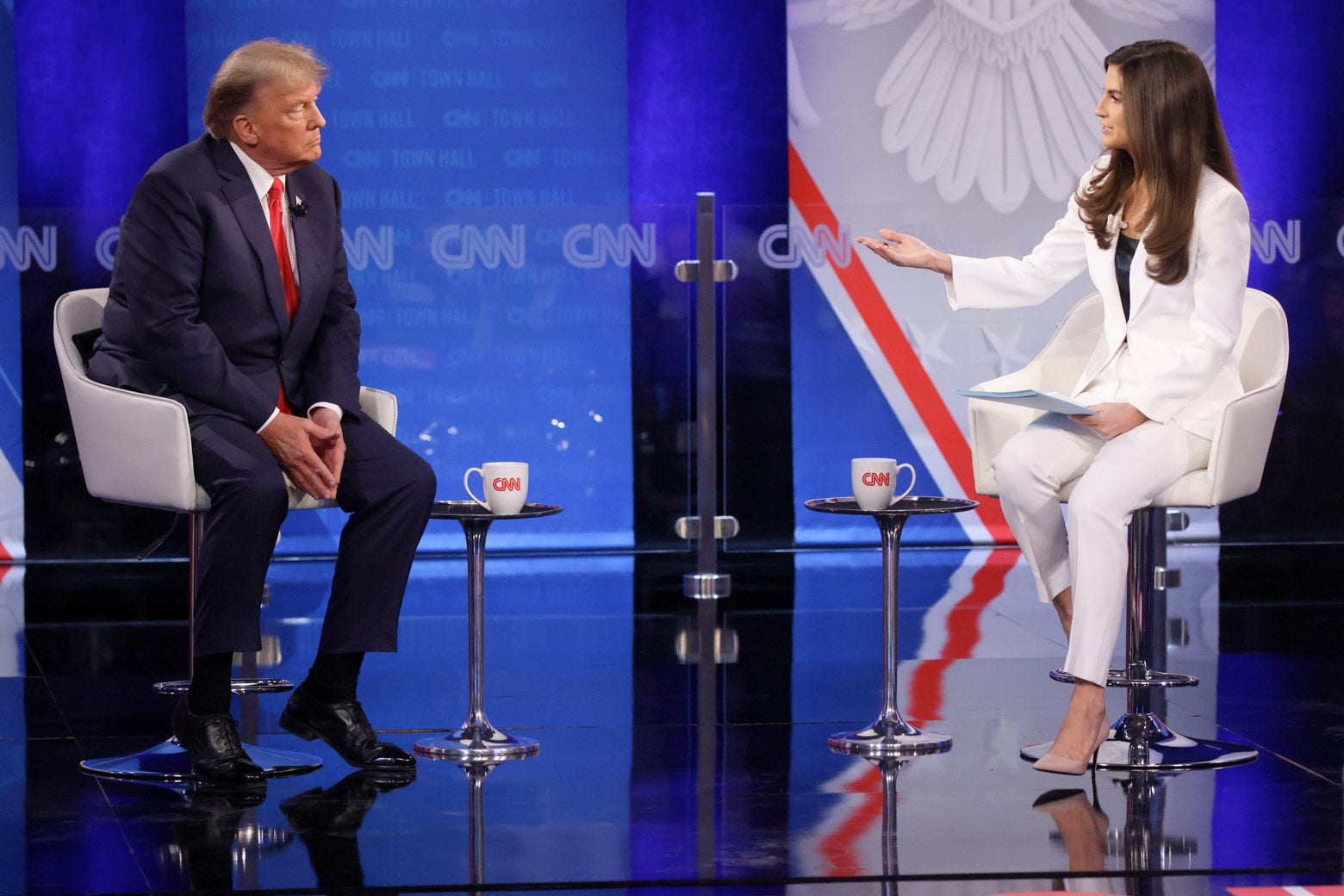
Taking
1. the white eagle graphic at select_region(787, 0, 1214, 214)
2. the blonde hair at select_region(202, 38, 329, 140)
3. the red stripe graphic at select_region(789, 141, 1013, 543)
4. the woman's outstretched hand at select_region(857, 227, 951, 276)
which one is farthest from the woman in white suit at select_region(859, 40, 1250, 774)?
the white eagle graphic at select_region(787, 0, 1214, 214)

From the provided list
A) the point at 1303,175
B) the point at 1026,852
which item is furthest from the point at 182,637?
the point at 1303,175

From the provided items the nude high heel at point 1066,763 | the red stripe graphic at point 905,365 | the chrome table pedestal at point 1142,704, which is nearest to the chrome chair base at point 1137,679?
the chrome table pedestal at point 1142,704

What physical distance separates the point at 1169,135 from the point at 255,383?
66.9 inches

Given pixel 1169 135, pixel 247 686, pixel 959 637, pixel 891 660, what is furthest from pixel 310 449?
pixel 959 637

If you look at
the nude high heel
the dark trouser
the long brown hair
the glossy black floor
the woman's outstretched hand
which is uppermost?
the long brown hair

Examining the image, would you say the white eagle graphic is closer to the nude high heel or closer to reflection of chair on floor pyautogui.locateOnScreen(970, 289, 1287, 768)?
reflection of chair on floor pyautogui.locateOnScreen(970, 289, 1287, 768)

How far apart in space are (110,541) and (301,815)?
3418 mm

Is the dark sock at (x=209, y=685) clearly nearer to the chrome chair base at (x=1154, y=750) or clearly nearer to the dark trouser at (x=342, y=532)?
the dark trouser at (x=342, y=532)

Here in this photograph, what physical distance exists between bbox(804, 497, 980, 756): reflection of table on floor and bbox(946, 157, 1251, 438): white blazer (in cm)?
39

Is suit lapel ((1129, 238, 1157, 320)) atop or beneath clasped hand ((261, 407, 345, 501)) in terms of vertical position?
atop

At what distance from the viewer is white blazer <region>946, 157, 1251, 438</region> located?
9.33 feet

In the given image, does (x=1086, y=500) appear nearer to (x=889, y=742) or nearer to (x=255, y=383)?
(x=889, y=742)

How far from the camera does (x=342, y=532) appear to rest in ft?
9.23

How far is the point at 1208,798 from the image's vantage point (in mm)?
2572
